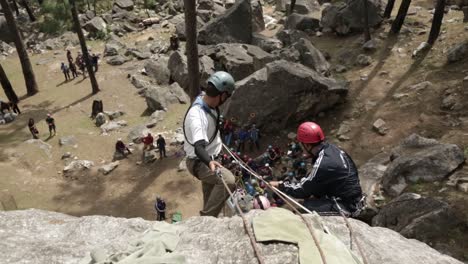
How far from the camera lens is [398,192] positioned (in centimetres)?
1094

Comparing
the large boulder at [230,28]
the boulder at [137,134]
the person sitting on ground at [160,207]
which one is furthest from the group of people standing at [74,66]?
the person sitting on ground at [160,207]

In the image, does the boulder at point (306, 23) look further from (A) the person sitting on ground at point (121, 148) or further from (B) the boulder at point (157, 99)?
(A) the person sitting on ground at point (121, 148)

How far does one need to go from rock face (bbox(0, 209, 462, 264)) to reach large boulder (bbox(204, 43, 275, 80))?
666 inches

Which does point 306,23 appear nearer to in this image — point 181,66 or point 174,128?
point 181,66

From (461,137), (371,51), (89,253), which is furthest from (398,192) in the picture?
(371,51)

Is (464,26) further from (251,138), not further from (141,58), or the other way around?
(141,58)

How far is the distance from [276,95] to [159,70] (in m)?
11.8

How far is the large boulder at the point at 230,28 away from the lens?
27.3m

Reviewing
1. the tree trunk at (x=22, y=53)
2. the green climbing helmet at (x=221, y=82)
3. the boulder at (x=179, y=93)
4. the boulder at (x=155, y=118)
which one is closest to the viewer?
the green climbing helmet at (x=221, y=82)

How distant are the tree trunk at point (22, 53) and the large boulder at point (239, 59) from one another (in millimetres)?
13160

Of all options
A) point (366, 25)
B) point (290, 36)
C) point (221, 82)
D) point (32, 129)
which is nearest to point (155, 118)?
point (32, 129)

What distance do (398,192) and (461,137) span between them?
437cm

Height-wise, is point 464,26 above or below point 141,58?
above

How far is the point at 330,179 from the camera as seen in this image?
209 inches
